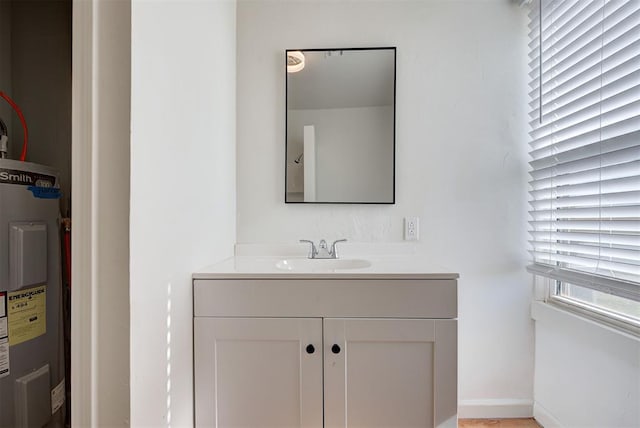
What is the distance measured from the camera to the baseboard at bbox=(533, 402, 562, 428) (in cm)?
145

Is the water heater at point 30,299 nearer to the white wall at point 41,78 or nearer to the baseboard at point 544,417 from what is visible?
the white wall at point 41,78

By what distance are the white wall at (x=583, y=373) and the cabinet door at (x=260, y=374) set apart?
1101 mm

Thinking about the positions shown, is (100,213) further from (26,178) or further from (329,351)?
(329,351)

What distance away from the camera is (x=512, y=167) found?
5.36ft

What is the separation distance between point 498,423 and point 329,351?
1.12 metres

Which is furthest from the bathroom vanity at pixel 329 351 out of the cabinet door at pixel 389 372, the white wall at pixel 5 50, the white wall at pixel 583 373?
the white wall at pixel 5 50

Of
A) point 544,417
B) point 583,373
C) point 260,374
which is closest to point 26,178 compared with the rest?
point 260,374

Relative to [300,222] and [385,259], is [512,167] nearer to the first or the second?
[385,259]

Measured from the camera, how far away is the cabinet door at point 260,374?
1.11 metres

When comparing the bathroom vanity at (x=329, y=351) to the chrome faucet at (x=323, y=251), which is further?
the chrome faucet at (x=323, y=251)

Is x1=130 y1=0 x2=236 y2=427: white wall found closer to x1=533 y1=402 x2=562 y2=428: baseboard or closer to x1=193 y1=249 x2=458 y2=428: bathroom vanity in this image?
x1=193 y1=249 x2=458 y2=428: bathroom vanity

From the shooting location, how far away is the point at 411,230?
1646mm

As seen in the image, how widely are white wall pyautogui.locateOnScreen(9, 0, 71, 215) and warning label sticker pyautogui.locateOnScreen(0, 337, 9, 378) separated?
62 centimetres

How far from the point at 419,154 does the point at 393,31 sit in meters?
0.68
